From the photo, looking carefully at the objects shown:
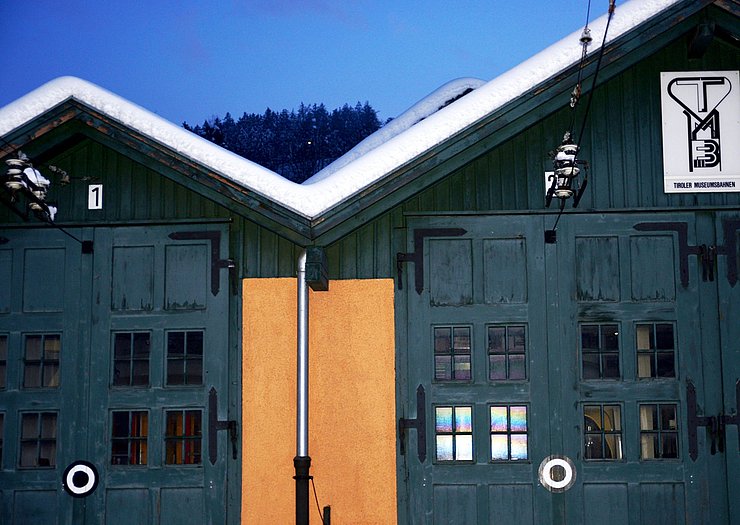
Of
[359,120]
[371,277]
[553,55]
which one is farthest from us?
[359,120]

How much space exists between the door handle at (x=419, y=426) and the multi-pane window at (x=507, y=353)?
67 cm

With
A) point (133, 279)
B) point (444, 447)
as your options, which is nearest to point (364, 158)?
point (133, 279)

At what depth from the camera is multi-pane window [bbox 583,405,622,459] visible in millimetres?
8055

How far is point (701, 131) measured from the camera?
8.26m

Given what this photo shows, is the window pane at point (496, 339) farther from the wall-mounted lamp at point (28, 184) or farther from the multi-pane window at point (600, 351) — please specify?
the wall-mounted lamp at point (28, 184)

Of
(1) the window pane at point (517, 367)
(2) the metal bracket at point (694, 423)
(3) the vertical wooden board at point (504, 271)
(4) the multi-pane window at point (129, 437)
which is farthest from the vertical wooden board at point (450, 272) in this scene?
(4) the multi-pane window at point (129, 437)

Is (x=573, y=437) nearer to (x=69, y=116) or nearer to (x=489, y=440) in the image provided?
(x=489, y=440)

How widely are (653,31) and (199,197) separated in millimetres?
4444

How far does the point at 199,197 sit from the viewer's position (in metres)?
8.52

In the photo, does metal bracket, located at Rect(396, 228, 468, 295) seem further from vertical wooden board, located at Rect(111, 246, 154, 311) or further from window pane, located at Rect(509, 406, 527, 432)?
vertical wooden board, located at Rect(111, 246, 154, 311)

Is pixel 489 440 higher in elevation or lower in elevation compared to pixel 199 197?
lower

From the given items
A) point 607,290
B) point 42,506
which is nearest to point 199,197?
point 42,506

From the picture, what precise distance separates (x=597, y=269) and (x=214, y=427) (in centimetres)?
383

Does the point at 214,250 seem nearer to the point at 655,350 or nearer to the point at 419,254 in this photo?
the point at 419,254
